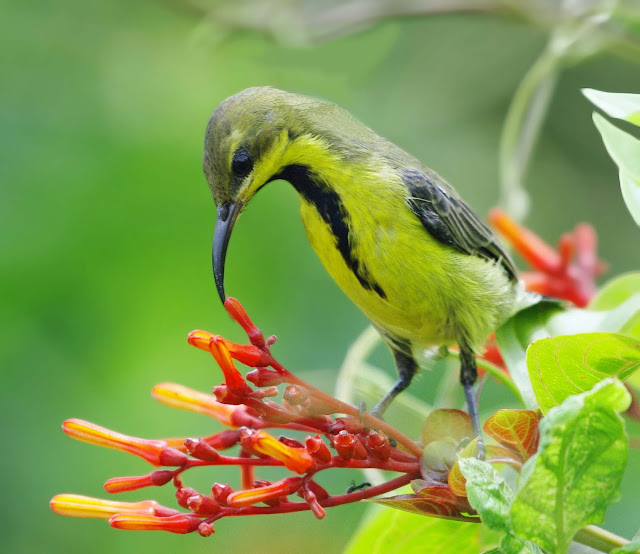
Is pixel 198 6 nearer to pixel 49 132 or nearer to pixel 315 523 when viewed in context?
pixel 49 132

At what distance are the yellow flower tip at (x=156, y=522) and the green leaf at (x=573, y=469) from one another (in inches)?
21.9

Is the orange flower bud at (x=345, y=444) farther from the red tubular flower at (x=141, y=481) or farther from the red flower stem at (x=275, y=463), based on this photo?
the red tubular flower at (x=141, y=481)

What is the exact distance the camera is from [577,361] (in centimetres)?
147

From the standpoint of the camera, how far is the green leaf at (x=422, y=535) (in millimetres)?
1811

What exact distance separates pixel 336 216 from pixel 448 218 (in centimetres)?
33

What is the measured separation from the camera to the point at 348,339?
4156mm

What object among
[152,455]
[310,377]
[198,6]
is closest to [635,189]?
[152,455]

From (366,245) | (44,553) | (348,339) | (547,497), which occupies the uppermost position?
(366,245)

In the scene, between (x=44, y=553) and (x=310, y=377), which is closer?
(x=310, y=377)

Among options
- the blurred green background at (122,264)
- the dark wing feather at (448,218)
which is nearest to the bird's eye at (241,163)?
the dark wing feather at (448,218)

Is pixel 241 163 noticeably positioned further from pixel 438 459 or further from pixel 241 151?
pixel 438 459

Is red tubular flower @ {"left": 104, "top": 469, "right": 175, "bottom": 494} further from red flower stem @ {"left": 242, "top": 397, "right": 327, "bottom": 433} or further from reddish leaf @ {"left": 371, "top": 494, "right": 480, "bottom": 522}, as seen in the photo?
reddish leaf @ {"left": 371, "top": 494, "right": 480, "bottom": 522}

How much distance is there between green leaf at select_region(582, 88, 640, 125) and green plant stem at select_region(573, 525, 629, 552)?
0.68 meters

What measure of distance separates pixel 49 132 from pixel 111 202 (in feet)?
1.77
